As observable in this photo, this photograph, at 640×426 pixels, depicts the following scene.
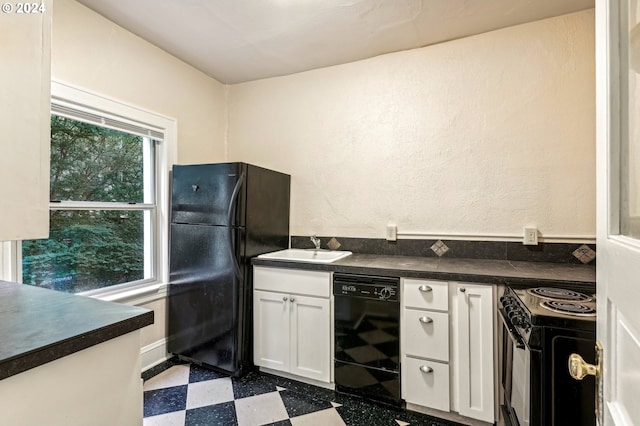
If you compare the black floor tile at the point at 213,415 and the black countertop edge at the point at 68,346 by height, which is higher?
the black countertop edge at the point at 68,346

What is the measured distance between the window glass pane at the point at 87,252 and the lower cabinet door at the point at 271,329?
1028mm

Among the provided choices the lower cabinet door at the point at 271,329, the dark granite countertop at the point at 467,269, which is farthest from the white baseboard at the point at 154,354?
the dark granite countertop at the point at 467,269

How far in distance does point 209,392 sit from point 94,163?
175 centimetres

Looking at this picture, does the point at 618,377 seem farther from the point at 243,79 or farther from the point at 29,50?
the point at 243,79

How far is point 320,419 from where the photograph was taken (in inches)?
71.1

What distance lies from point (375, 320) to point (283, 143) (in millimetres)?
1812

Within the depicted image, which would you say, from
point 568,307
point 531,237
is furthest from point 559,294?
point 531,237

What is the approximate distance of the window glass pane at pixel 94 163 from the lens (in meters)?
1.88

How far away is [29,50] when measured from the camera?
2.03 ft

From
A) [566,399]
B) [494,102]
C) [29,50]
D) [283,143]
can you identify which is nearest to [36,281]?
[29,50]

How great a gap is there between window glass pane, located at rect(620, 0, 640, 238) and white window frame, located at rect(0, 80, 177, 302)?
246cm

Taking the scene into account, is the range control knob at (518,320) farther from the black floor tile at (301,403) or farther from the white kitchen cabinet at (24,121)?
the white kitchen cabinet at (24,121)

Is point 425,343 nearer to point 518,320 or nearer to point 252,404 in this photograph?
point 518,320

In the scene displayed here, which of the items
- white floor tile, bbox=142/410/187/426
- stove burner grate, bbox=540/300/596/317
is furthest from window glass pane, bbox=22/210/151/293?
stove burner grate, bbox=540/300/596/317
